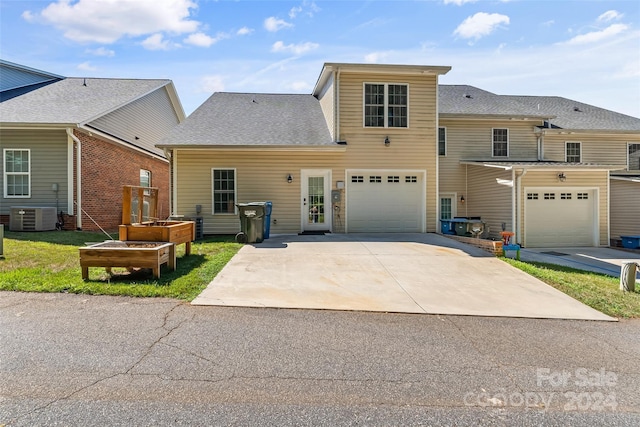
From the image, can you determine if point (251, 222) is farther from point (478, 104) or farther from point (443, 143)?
point (478, 104)

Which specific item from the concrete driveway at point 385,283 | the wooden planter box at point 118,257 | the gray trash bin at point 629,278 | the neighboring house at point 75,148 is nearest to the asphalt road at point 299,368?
the concrete driveway at point 385,283

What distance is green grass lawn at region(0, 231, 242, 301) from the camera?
5.64 m

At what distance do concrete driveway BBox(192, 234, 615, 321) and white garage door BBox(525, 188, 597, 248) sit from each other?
4728 mm

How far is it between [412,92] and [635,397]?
1181cm

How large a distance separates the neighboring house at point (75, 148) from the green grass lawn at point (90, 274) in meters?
3.10

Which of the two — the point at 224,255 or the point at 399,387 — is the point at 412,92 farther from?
the point at 399,387

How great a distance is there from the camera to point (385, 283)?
22.4ft

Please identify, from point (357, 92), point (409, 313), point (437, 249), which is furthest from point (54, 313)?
point (357, 92)

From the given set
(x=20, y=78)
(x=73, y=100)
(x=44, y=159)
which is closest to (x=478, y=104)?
(x=73, y=100)

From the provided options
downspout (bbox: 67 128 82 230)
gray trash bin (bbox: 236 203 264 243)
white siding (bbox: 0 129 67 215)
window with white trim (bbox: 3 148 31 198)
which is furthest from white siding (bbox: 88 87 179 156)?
gray trash bin (bbox: 236 203 264 243)

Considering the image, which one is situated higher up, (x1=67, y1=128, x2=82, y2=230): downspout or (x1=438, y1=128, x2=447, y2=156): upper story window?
(x1=438, y1=128, x2=447, y2=156): upper story window

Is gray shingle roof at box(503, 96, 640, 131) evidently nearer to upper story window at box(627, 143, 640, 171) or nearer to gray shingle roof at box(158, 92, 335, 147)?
upper story window at box(627, 143, 640, 171)

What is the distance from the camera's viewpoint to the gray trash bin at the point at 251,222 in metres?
10.7

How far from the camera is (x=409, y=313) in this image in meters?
5.25
